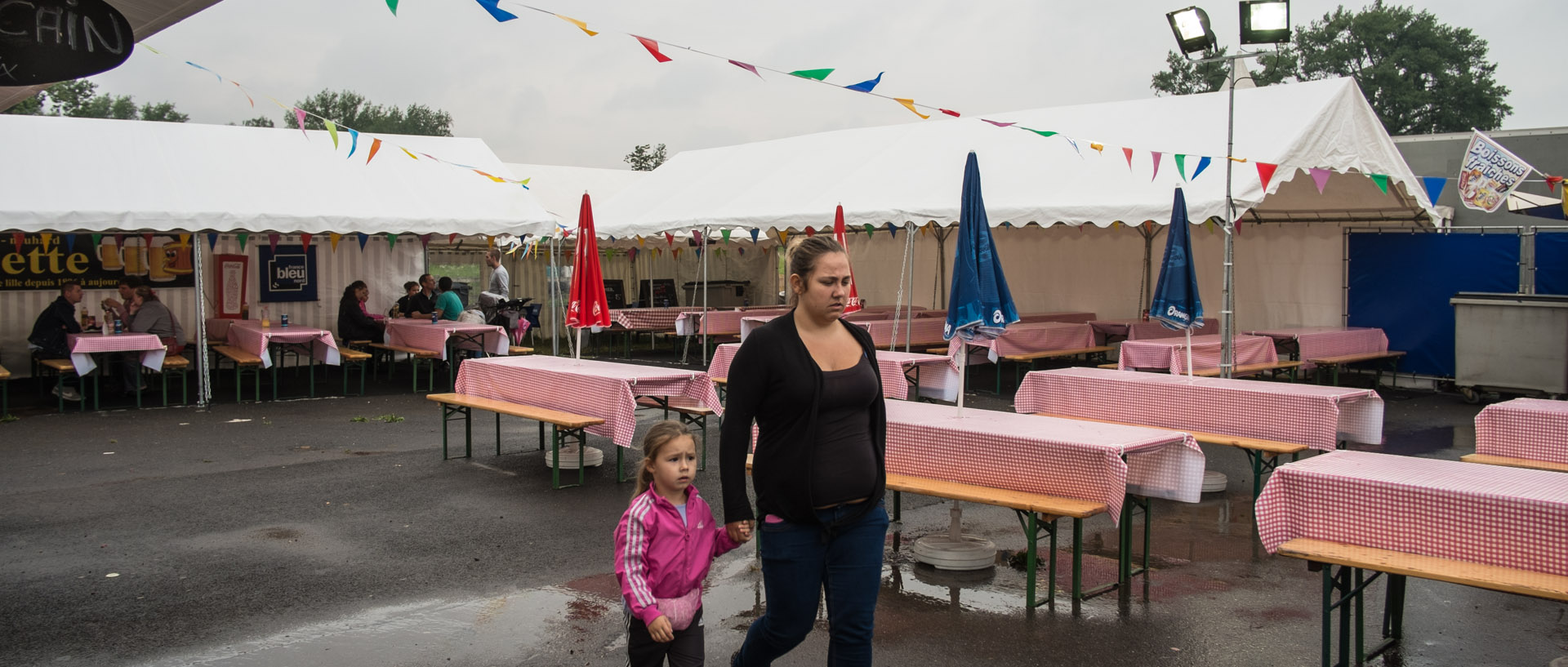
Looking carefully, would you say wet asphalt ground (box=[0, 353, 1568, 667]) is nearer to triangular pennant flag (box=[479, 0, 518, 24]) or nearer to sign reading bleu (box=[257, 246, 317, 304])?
triangular pennant flag (box=[479, 0, 518, 24])

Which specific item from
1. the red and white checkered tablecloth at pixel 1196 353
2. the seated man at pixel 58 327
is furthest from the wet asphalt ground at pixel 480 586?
the seated man at pixel 58 327

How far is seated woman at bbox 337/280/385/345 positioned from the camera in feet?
49.4

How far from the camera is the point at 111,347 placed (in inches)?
478

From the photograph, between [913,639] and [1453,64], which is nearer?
[913,639]

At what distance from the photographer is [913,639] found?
470 centimetres

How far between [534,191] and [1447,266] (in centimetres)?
1643

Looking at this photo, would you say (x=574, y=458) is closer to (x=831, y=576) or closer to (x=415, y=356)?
(x=831, y=576)

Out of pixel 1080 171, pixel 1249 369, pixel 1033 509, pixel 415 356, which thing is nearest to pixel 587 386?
pixel 1033 509

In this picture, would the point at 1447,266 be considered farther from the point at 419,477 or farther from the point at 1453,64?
the point at 1453,64

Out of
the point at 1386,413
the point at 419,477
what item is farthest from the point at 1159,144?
the point at 419,477

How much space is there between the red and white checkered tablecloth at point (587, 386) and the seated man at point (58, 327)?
6.31 meters

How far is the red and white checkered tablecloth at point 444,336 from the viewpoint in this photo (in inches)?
548

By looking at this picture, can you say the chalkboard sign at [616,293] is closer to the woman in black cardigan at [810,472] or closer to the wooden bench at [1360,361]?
the wooden bench at [1360,361]

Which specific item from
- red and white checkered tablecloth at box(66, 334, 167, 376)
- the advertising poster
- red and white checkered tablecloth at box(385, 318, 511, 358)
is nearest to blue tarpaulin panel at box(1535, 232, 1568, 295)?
the advertising poster
